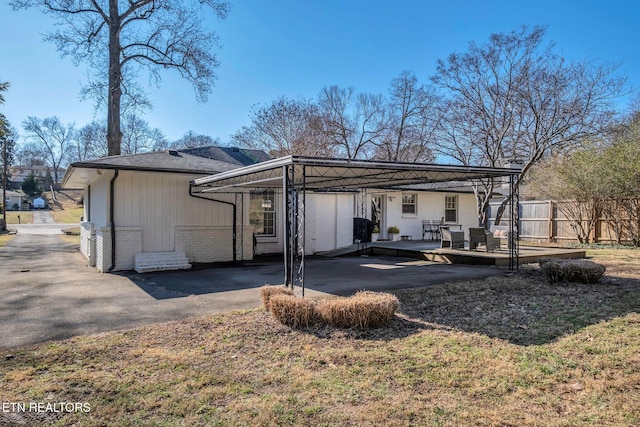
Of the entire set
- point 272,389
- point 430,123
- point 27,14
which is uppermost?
point 27,14

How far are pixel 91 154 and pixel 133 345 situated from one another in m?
56.7

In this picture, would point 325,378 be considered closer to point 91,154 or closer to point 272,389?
point 272,389

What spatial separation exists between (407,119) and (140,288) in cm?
2209

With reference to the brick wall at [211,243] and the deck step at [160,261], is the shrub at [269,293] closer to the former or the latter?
the deck step at [160,261]

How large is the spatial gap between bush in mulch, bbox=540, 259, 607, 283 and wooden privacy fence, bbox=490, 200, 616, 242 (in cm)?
1099

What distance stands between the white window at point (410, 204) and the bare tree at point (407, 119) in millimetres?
5132

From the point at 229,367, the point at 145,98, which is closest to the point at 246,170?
the point at 229,367

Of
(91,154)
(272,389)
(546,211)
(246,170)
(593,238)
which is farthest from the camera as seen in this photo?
(91,154)

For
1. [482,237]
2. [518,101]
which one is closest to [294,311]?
[482,237]

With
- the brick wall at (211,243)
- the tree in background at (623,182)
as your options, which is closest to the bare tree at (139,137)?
the brick wall at (211,243)

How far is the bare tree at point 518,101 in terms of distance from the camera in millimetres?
16156

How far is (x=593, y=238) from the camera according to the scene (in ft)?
57.1

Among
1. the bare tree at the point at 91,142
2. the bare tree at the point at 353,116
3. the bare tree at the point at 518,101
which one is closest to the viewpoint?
the bare tree at the point at 518,101

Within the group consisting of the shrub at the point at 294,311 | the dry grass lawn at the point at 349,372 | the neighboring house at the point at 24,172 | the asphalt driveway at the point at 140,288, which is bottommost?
the dry grass lawn at the point at 349,372
